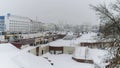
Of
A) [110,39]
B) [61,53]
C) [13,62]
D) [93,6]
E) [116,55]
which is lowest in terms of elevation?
[61,53]

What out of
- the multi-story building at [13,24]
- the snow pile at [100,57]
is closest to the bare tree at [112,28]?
the snow pile at [100,57]

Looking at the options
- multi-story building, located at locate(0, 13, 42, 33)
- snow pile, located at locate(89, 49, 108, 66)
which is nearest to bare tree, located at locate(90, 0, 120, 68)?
snow pile, located at locate(89, 49, 108, 66)

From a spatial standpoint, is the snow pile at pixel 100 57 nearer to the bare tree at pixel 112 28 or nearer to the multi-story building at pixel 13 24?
the bare tree at pixel 112 28

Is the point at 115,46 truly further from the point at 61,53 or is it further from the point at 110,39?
the point at 61,53

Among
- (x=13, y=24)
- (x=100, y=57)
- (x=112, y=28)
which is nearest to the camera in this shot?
(x=112, y=28)

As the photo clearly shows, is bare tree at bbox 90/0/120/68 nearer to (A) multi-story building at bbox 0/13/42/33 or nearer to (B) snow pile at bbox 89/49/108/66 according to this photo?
(B) snow pile at bbox 89/49/108/66

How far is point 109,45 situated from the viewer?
6176 millimetres

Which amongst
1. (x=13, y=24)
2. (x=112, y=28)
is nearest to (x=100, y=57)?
(x=112, y=28)

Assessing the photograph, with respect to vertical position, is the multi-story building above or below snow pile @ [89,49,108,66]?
above

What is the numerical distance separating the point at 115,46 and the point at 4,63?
7.45 metres

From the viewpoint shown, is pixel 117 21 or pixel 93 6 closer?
pixel 117 21

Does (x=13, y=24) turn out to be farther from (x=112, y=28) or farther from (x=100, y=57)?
(x=112, y=28)

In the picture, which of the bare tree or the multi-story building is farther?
the multi-story building

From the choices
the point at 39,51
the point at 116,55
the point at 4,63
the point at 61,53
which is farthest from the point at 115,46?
the point at 61,53
